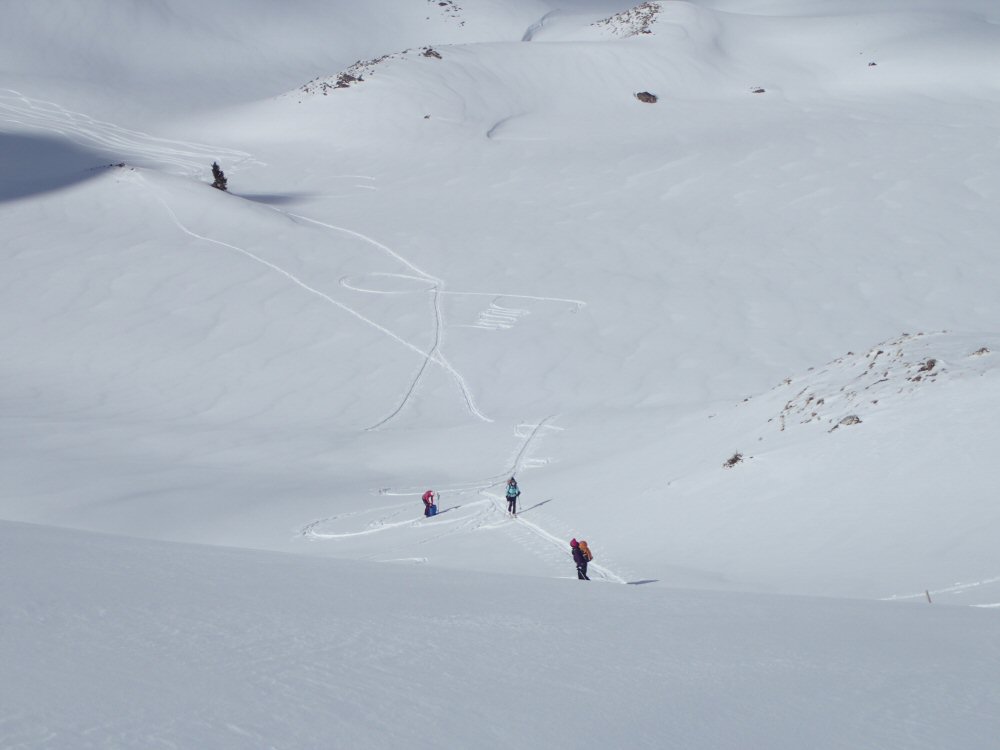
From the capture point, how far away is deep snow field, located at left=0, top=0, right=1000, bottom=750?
4.08 meters

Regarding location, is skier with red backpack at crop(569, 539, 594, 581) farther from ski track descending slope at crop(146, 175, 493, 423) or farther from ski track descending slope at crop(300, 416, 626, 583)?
ski track descending slope at crop(146, 175, 493, 423)

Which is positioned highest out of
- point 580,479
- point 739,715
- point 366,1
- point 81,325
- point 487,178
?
point 366,1

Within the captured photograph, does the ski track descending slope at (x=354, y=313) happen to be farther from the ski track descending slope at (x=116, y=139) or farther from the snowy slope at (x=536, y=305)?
the ski track descending slope at (x=116, y=139)

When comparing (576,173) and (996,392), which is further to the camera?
(576,173)

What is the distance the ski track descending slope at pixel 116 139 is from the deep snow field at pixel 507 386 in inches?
15.0

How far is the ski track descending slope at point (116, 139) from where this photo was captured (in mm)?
38750

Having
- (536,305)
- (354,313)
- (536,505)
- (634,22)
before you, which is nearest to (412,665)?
(536,505)

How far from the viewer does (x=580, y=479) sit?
16.4 m

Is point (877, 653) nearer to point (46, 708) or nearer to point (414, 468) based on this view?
point (46, 708)

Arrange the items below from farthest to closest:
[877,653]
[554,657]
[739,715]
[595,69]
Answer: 1. [595,69]
2. [877,653]
3. [554,657]
4. [739,715]

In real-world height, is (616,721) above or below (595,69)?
below

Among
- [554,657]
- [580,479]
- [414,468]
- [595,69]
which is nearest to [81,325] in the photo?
[414,468]

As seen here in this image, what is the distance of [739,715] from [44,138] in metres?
40.8

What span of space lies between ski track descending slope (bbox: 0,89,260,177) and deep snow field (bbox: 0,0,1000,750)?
1.25 ft
